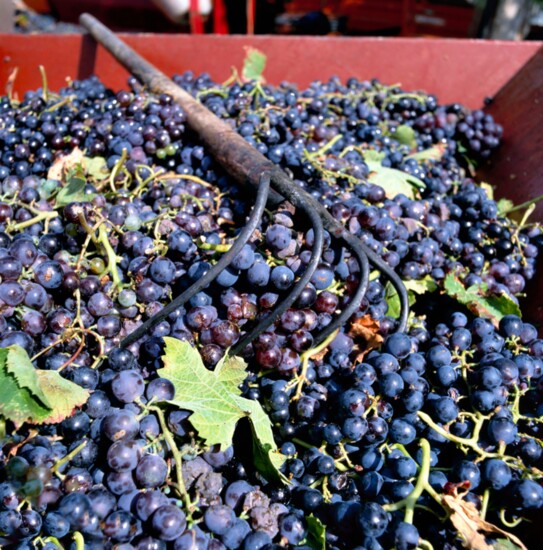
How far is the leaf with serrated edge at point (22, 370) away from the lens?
0.89 m

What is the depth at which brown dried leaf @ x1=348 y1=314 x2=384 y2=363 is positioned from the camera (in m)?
1.16

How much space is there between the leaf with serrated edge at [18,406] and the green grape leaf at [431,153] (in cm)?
146

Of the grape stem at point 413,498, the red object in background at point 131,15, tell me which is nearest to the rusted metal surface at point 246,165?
the grape stem at point 413,498

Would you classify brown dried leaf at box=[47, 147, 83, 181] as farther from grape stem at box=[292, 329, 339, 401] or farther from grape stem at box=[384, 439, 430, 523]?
grape stem at box=[384, 439, 430, 523]

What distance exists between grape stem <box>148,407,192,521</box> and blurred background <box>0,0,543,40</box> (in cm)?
311

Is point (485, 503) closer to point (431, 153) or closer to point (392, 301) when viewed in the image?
point (392, 301)

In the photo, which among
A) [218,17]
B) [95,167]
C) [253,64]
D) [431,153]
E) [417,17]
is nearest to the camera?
Result: [95,167]

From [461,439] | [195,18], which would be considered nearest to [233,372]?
[461,439]

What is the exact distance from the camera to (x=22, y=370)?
3.00ft

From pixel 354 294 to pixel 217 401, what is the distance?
14.1 inches

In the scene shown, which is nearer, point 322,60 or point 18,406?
point 18,406

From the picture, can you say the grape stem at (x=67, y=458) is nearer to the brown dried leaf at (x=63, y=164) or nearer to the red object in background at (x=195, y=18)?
→ the brown dried leaf at (x=63, y=164)

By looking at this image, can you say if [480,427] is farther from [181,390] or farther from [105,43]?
[105,43]

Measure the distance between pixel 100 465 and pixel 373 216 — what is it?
0.83 meters
